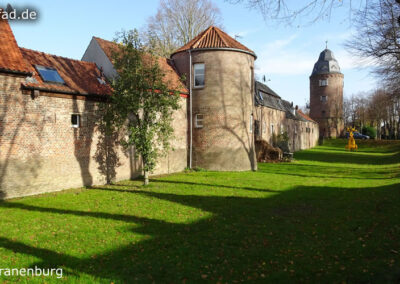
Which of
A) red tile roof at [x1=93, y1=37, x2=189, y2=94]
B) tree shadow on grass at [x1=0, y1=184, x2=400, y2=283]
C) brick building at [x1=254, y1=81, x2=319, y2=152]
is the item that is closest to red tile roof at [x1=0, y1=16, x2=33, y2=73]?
red tile roof at [x1=93, y1=37, x2=189, y2=94]

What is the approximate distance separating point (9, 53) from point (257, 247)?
41.7 feet

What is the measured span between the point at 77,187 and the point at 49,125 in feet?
10.6

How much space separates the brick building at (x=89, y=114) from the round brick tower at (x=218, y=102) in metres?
0.07

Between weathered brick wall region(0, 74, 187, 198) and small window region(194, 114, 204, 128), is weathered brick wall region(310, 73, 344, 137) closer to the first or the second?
small window region(194, 114, 204, 128)

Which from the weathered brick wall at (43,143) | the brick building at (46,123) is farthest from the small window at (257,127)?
the weathered brick wall at (43,143)

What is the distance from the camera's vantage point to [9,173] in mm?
12648

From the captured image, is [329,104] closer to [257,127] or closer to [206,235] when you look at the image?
[257,127]

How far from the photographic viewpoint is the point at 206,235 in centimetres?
795

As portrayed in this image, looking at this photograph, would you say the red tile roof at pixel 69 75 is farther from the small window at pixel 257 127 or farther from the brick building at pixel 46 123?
the small window at pixel 257 127

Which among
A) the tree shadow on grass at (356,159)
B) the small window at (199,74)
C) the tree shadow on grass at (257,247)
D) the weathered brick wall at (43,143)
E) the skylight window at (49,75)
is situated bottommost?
the tree shadow on grass at (257,247)

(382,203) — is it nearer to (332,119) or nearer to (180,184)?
(180,184)

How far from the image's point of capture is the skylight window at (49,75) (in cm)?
1438

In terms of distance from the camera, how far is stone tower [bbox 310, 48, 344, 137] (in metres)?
65.0

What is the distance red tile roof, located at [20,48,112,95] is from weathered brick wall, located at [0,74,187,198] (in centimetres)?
46
